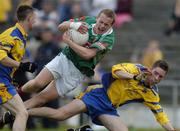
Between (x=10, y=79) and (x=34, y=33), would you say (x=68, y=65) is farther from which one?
(x=34, y=33)

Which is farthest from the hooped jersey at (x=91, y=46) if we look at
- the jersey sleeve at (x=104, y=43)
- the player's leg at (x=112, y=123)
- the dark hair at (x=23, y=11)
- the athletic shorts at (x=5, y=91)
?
the athletic shorts at (x=5, y=91)

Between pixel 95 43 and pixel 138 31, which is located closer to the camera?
pixel 95 43

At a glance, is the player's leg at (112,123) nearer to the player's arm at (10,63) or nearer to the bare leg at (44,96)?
the bare leg at (44,96)

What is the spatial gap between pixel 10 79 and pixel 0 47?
0.61m

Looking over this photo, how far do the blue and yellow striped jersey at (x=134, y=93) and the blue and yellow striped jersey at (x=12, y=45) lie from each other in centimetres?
167

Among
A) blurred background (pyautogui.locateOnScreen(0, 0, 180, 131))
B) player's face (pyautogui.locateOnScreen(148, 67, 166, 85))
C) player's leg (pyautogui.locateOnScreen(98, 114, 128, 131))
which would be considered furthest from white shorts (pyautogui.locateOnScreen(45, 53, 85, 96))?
blurred background (pyautogui.locateOnScreen(0, 0, 180, 131))

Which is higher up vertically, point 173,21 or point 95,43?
point 95,43

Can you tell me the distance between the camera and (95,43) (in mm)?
17031

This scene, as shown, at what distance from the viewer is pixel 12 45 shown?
16.5m

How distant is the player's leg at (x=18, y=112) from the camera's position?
16.5 m

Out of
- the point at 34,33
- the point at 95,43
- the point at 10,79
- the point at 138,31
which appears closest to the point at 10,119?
the point at 10,79

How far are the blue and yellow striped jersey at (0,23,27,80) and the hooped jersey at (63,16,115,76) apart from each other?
981 millimetres

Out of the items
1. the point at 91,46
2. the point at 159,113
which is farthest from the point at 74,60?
the point at 159,113

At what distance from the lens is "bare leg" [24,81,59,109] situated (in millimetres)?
17422
